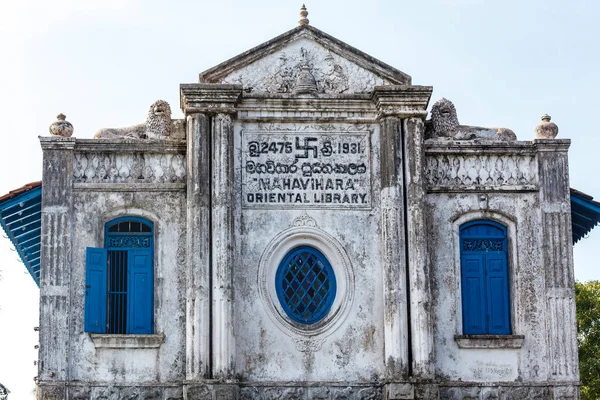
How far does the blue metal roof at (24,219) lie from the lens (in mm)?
19281

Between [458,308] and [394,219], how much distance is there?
1.93 meters

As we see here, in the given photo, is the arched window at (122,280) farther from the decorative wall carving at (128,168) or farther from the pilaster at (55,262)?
the decorative wall carving at (128,168)

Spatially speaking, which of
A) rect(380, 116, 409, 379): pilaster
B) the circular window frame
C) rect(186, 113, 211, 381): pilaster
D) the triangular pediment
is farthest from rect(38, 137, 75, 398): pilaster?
rect(380, 116, 409, 379): pilaster

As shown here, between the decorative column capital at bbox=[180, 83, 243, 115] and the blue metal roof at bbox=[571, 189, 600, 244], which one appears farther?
the blue metal roof at bbox=[571, 189, 600, 244]

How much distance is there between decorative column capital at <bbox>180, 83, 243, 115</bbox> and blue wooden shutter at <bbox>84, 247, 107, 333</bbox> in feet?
9.54

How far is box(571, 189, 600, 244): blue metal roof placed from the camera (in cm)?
2011

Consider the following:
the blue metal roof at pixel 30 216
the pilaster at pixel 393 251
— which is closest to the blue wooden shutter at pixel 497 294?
the pilaster at pixel 393 251

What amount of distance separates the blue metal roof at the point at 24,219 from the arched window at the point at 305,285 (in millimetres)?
4482

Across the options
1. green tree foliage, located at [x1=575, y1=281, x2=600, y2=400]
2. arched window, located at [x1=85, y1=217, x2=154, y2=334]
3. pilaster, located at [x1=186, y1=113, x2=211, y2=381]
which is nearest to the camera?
pilaster, located at [x1=186, y1=113, x2=211, y2=381]

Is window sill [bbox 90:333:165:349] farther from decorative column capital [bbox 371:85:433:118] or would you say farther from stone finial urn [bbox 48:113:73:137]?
decorative column capital [bbox 371:85:433:118]

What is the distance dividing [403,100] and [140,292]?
5600 mm

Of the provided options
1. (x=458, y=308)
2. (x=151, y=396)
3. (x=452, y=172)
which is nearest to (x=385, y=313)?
(x=458, y=308)

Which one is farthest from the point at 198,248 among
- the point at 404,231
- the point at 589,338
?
the point at 589,338

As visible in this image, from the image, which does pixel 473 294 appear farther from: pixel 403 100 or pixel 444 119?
pixel 403 100
